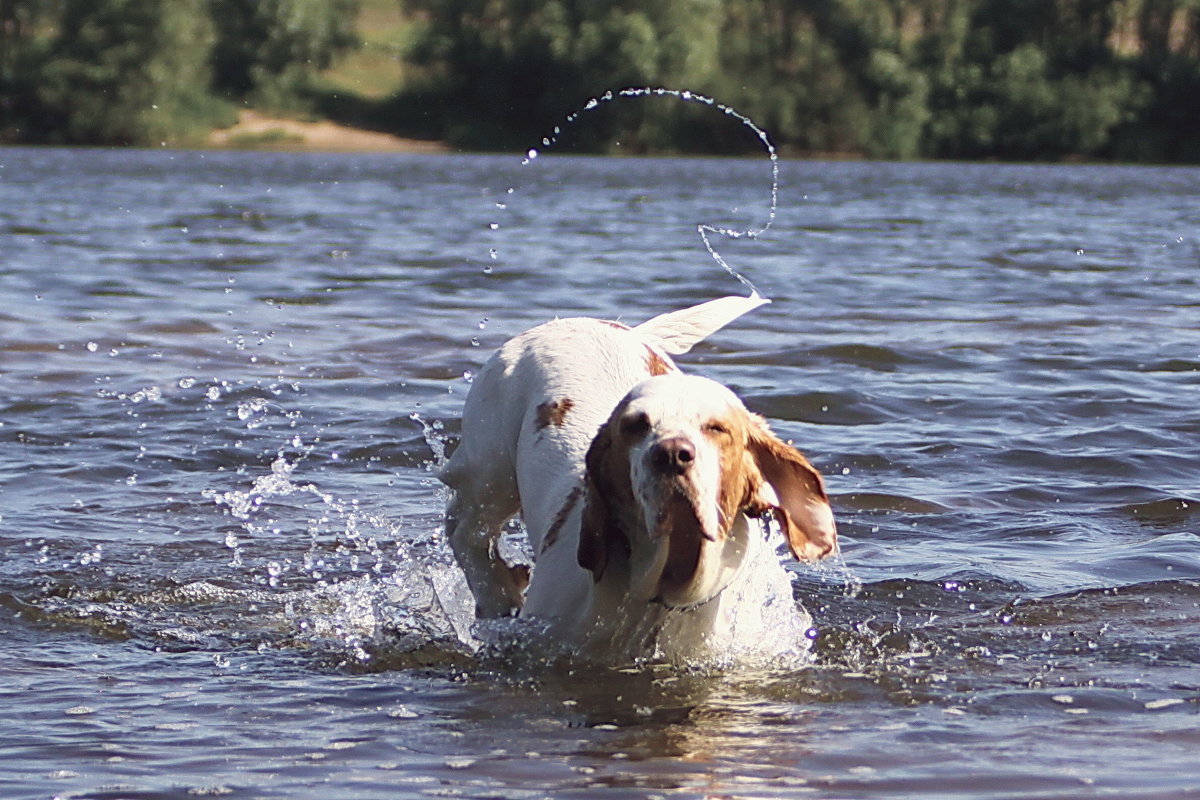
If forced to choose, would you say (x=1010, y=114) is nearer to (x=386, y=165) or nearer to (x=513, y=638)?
(x=386, y=165)

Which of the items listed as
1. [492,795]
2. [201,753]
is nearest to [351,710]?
[201,753]

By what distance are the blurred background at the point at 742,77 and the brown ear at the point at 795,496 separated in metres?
48.9

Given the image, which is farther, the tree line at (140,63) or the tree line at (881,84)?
the tree line at (881,84)

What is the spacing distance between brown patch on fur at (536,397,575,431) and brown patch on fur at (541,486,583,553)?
0.27 meters

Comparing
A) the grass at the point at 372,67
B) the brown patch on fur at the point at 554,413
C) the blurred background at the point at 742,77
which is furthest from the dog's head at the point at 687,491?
the grass at the point at 372,67

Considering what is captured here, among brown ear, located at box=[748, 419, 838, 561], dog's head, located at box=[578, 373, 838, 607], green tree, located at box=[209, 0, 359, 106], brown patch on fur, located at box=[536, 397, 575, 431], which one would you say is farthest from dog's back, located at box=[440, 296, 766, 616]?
green tree, located at box=[209, 0, 359, 106]

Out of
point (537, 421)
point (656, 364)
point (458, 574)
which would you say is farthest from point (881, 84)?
point (537, 421)

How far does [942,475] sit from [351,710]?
3.79 metres

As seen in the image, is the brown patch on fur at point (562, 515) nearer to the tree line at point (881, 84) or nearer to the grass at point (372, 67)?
the tree line at point (881, 84)

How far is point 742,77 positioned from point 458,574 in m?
53.9

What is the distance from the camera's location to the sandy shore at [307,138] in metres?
62.9

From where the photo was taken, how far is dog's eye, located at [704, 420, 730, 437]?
3965 mm

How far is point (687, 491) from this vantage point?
12.7 feet

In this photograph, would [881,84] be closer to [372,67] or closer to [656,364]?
[372,67]
